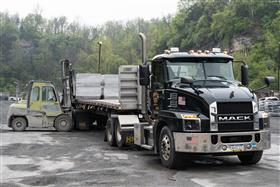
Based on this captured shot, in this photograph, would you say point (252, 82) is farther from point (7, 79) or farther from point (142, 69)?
point (7, 79)

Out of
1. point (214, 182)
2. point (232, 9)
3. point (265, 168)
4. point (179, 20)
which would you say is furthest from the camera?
point (179, 20)

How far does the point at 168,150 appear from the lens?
10789 millimetres

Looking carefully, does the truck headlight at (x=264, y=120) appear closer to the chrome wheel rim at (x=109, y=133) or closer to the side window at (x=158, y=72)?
the side window at (x=158, y=72)

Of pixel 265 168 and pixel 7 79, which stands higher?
pixel 7 79

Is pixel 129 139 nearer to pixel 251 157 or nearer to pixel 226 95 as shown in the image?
pixel 251 157

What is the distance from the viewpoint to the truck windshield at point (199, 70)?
1130 cm

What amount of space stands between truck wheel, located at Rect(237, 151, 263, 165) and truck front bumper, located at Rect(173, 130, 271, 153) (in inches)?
22.8

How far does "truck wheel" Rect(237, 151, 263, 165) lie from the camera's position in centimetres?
1108

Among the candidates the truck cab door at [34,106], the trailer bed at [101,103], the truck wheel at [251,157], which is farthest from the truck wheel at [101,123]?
the truck wheel at [251,157]

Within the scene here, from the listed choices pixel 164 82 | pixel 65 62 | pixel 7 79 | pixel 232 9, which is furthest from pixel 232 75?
pixel 7 79

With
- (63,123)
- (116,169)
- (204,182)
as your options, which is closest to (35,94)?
(63,123)

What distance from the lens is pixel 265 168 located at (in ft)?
35.4

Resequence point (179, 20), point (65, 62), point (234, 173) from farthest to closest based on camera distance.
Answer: point (179, 20)
point (65, 62)
point (234, 173)

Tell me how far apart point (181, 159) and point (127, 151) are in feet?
12.7
